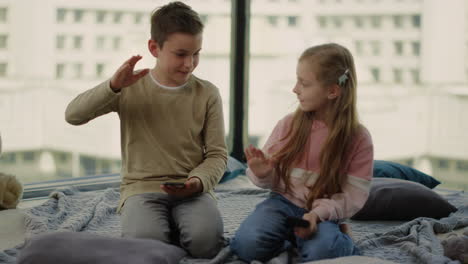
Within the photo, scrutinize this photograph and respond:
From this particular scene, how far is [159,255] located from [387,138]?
157 inches

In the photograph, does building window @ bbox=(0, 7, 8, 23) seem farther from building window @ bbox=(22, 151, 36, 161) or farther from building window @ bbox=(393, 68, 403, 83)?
building window @ bbox=(393, 68, 403, 83)

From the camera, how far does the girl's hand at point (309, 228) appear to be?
5.00ft

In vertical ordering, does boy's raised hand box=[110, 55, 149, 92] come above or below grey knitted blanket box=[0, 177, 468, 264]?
above

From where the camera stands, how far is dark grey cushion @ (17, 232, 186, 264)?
4.43 ft

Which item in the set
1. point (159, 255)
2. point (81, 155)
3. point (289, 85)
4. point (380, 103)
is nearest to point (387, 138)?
point (380, 103)

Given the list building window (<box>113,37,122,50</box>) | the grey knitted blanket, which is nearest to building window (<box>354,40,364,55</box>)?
building window (<box>113,37,122,50</box>)

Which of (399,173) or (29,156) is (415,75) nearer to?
(399,173)

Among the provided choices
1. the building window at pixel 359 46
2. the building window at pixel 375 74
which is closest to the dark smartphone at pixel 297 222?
the building window at pixel 359 46

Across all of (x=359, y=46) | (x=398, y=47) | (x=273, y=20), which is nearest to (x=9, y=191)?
(x=273, y=20)

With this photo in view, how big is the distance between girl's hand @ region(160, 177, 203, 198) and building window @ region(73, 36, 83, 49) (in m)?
2.57

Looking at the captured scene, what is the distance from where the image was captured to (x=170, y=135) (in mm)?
1730

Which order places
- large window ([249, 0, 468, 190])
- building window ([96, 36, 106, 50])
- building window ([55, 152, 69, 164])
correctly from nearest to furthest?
building window ([96, 36, 106, 50]), building window ([55, 152, 69, 164]), large window ([249, 0, 468, 190])

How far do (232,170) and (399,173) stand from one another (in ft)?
2.60

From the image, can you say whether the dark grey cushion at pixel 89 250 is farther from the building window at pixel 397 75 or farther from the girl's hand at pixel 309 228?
the building window at pixel 397 75
